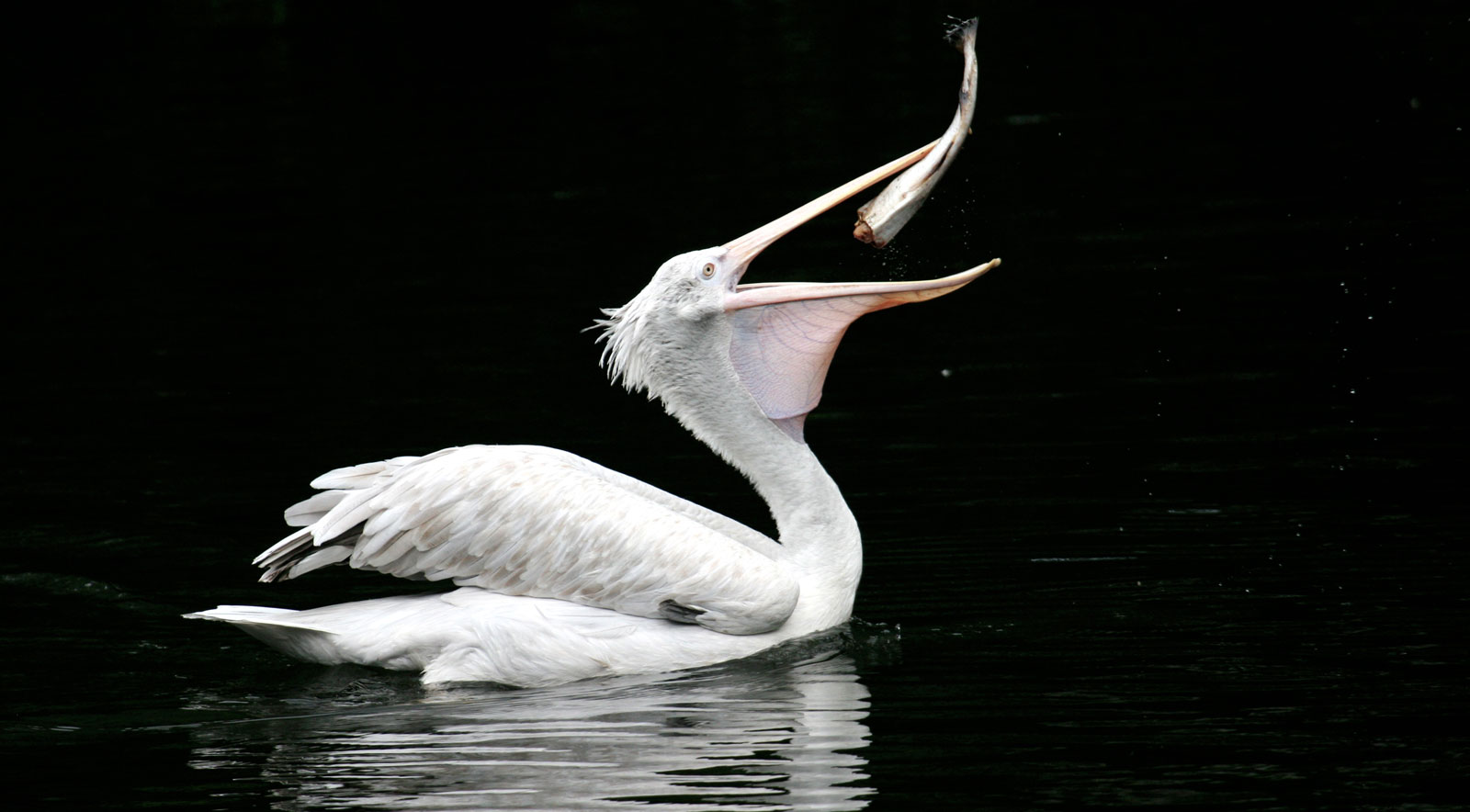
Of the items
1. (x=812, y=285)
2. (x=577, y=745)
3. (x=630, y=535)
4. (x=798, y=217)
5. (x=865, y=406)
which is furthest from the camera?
(x=865, y=406)

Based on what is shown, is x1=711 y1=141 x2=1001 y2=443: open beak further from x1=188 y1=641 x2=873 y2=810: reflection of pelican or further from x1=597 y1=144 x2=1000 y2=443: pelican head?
x1=188 y1=641 x2=873 y2=810: reflection of pelican

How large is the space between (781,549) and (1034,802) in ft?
5.71

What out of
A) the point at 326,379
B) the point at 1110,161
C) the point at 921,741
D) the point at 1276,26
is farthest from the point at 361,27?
the point at 921,741

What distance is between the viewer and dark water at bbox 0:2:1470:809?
4961 mm

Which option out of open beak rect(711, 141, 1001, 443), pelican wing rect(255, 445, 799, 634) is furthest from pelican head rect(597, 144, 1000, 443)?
pelican wing rect(255, 445, 799, 634)

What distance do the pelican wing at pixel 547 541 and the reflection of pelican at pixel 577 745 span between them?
24 centimetres

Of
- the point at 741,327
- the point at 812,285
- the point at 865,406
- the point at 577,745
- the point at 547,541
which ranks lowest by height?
the point at 577,745

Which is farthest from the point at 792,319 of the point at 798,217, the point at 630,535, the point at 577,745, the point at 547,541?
the point at 577,745

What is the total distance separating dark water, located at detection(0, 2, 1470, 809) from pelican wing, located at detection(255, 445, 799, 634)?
0.26 metres

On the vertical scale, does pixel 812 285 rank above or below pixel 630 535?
above

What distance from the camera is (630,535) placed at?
5.77m

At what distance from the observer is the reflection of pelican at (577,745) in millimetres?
4602

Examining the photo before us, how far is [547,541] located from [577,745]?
912mm

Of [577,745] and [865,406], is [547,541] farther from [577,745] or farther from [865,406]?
[865,406]
